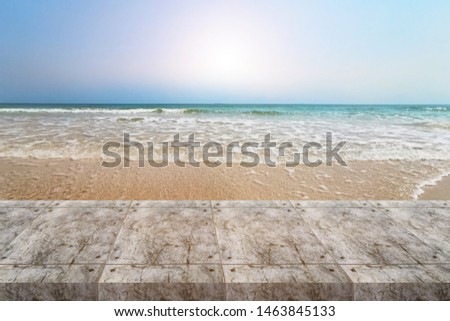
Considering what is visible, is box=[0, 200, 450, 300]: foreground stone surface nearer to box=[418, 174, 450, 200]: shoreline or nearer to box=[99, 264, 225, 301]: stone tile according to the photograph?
box=[99, 264, 225, 301]: stone tile

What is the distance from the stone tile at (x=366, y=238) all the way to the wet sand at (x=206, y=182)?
1850 millimetres

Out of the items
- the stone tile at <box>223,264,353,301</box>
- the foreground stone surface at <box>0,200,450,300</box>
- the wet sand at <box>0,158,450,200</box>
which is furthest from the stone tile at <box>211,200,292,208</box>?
the wet sand at <box>0,158,450,200</box>

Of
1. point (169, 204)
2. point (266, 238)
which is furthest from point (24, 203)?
point (266, 238)

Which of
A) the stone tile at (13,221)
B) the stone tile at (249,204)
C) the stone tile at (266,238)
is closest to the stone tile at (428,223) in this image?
the stone tile at (266,238)

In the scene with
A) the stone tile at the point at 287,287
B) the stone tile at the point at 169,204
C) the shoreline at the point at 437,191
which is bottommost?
the shoreline at the point at 437,191

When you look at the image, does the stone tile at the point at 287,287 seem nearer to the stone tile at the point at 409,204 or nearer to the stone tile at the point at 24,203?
the stone tile at the point at 409,204

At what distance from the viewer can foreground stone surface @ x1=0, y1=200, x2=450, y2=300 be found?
5.87ft

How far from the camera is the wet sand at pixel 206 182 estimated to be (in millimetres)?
4648

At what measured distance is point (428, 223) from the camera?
2598 mm

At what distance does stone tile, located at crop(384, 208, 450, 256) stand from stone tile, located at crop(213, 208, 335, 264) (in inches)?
35.8

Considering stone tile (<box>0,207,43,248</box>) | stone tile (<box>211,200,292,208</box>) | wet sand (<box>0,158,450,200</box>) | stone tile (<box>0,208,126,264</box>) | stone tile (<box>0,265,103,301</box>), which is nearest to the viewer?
stone tile (<box>0,265,103,301</box>)

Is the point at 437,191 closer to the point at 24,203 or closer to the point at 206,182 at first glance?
the point at 206,182

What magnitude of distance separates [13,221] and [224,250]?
6.27ft
